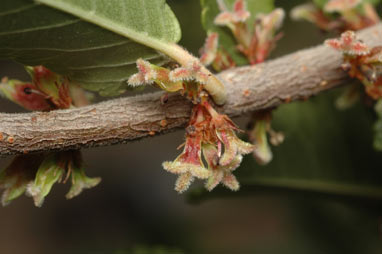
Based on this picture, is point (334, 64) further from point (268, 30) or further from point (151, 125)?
point (151, 125)

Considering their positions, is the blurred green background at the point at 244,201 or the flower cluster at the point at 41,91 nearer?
the flower cluster at the point at 41,91

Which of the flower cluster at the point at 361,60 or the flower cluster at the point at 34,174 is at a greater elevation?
the flower cluster at the point at 361,60

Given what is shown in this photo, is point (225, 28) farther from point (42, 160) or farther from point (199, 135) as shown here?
point (42, 160)

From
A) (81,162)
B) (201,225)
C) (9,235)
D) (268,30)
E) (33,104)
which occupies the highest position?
(9,235)

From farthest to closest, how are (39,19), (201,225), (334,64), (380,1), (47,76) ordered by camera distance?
1. (201,225)
2. (380,1)
3. (334,64)
4. (47,76)
5. (39,19)

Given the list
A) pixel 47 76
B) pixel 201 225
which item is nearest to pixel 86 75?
Answer: pixel 47 76

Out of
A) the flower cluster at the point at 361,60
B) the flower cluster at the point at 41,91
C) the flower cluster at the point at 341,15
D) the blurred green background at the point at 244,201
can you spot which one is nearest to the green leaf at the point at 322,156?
the blurred green background at the point at 244,201

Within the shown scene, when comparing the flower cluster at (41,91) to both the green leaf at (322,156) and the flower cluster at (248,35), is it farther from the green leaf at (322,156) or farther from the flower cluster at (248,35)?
the green leaf at (322,156)

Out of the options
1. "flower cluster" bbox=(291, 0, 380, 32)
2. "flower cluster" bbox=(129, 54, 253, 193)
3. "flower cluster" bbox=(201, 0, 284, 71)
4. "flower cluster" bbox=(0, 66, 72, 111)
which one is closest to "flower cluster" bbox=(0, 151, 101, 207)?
"flower cluster" bbox=(0, 66, 72, 111)
